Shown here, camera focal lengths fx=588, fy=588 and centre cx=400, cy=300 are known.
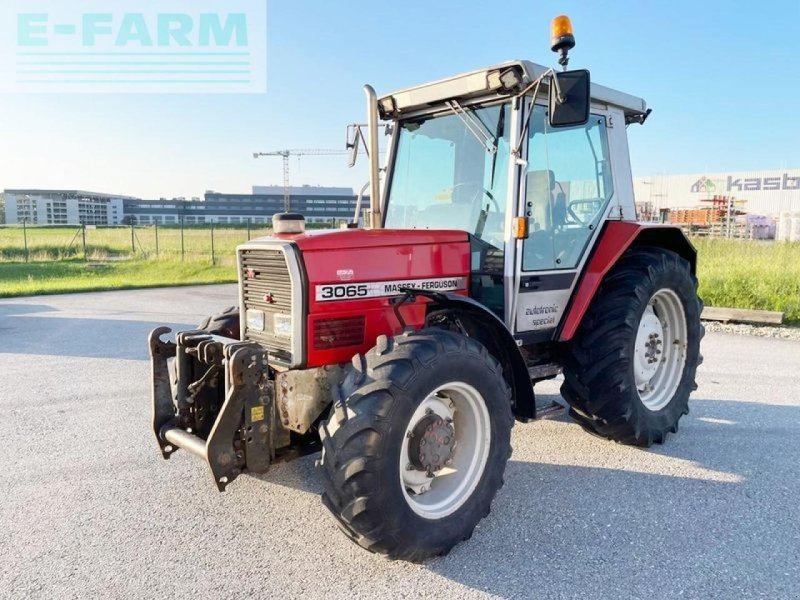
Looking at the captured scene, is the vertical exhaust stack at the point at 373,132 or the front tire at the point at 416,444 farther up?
the vertical exhaust stack at the point at 373,132

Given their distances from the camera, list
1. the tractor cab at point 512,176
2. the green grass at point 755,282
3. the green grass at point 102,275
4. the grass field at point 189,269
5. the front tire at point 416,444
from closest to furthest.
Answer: the front tire at point 416,444 → the tractor cab at point 512,176 → the green grass at point 755,282 → the grass field at point 189,269 → the green grass at point 102,275

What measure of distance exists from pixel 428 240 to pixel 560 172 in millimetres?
1183

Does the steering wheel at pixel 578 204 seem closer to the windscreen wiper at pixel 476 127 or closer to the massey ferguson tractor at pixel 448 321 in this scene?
the massey ferguson tractor at pixel 448 321

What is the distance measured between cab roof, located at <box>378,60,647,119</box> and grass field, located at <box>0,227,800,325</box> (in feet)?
22.9

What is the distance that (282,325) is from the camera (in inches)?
127

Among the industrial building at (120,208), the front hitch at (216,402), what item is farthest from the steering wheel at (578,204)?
the industrial building at (120,208)

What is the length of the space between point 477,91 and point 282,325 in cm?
189

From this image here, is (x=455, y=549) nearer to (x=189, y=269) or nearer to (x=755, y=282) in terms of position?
(x=755, y=282)

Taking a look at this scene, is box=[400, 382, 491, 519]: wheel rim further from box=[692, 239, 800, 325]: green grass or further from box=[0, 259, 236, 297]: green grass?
box=[0, 259, 236, 297]: green grass

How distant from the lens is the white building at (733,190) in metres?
45.0

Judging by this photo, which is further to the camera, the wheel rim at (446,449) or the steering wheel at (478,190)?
the steering wheel at (478,190)

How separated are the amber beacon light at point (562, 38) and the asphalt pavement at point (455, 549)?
106 inches

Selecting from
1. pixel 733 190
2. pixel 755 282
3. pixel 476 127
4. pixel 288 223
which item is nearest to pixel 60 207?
pixel 733 190

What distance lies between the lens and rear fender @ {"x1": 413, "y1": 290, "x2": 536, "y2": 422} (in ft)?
11.0
